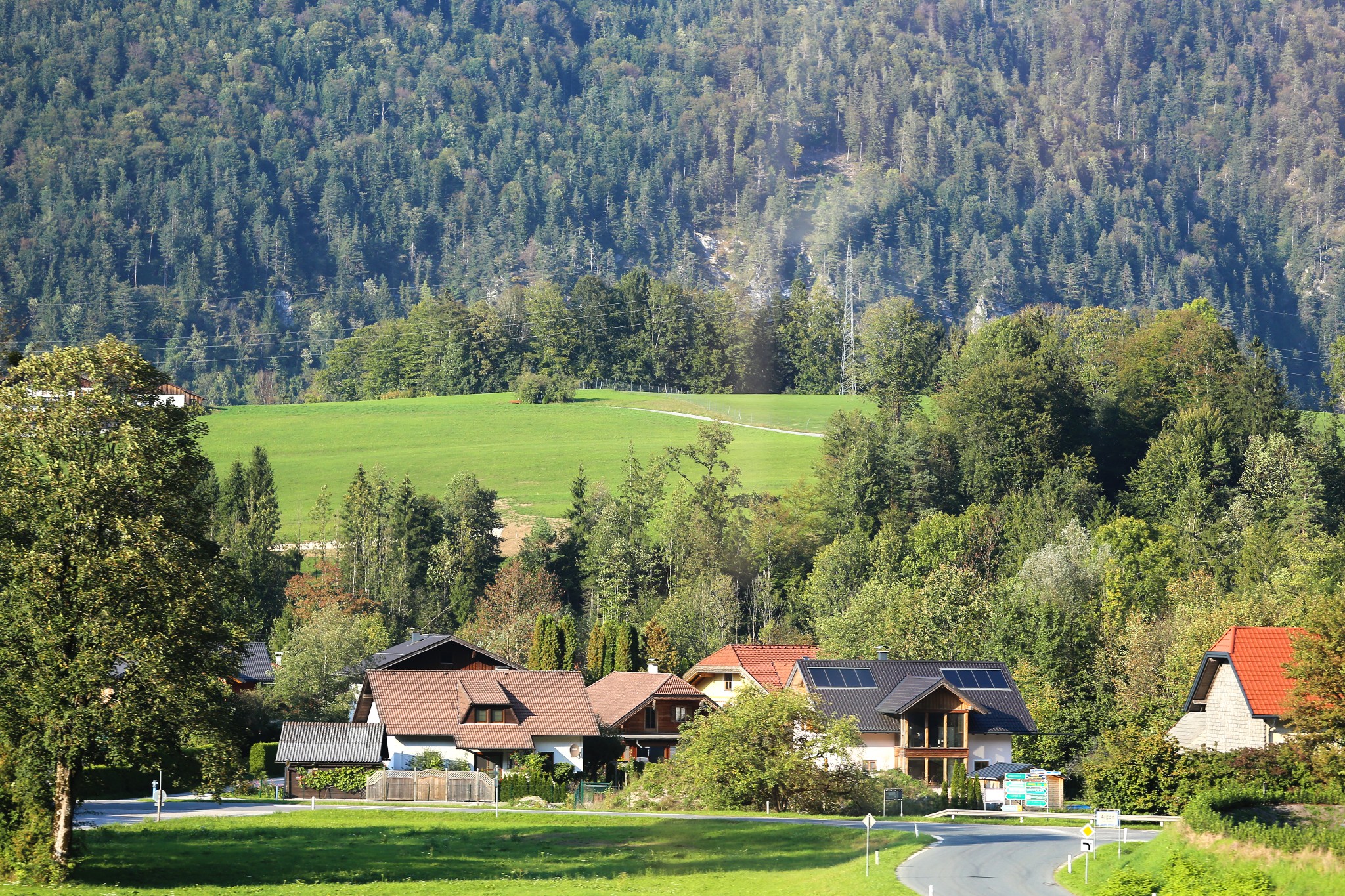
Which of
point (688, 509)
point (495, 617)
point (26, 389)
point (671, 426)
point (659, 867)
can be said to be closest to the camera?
point (26, 389)

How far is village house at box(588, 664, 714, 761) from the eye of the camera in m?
69.7

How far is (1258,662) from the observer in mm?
49500

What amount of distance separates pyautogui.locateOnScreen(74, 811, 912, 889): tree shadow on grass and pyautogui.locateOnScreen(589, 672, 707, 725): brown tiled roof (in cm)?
2267

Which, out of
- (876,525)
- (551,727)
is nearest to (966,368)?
(876,525)

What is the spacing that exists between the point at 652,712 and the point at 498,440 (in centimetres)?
6334

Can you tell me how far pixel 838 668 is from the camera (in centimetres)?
6644

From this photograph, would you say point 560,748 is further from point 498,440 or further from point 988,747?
point 498,440

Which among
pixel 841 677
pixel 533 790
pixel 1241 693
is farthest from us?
pixel 841 677

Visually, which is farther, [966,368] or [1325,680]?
[966,368]

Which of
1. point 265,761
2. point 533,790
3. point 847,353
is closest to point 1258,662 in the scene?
point 533,790

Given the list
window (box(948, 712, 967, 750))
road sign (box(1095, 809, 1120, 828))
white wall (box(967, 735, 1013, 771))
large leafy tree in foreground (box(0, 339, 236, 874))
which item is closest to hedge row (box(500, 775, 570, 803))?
window (box(948, 712, 967, 750))

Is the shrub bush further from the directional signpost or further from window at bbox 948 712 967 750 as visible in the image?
the directional signpost

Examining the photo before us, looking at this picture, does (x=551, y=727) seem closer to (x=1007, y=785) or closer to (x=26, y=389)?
(x=1007, y=785)

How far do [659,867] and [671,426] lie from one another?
98.4 metres
